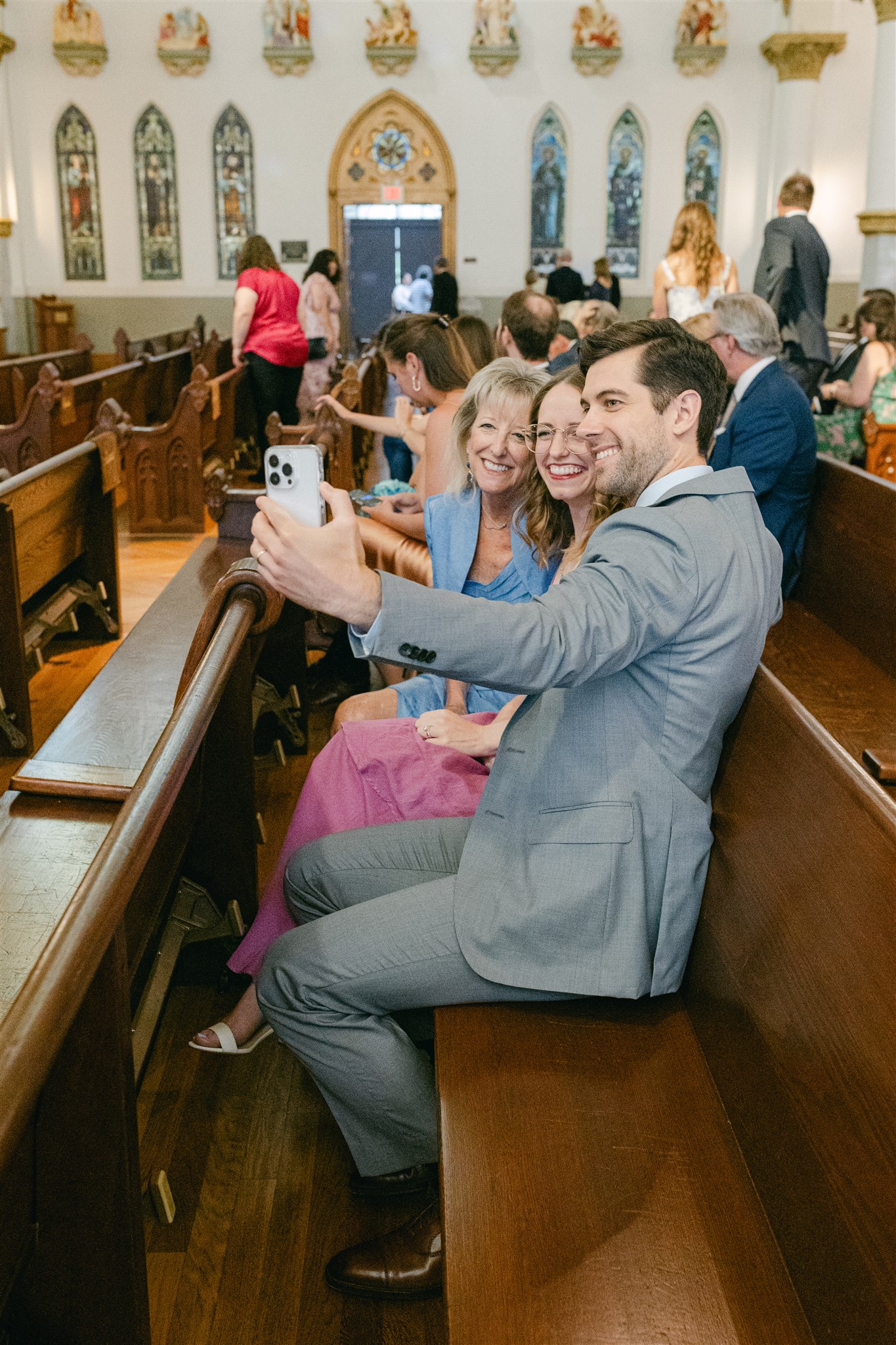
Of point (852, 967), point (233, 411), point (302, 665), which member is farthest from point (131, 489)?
point (852, 967)

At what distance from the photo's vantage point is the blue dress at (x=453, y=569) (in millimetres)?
2814

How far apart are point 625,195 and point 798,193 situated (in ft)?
35.8

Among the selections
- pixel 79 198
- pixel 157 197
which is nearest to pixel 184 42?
pixel 157 197

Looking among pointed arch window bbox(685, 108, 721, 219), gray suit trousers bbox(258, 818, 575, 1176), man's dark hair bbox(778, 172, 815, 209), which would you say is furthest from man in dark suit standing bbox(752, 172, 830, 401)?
pointed arch window bbox(685, 108, 721, 219)

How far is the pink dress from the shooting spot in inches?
92.3

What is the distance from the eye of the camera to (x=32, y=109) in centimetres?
1586

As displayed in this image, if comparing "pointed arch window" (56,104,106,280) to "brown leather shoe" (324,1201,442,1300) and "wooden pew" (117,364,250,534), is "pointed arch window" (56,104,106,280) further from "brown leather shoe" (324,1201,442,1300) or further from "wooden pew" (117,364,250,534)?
"brown leather shoe" (324,1201,442,1300)

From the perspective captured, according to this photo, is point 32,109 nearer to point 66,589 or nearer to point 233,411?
point 233,411

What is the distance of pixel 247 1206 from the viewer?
2.10 m

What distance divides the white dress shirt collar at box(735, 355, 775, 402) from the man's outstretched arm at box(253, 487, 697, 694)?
283 centimetres

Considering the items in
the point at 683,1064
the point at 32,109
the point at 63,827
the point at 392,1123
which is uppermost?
the point at 32,109

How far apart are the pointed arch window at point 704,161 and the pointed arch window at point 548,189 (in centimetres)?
164

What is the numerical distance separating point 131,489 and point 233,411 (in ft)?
7.14

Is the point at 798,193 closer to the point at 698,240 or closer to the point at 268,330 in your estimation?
the point at 698,240
